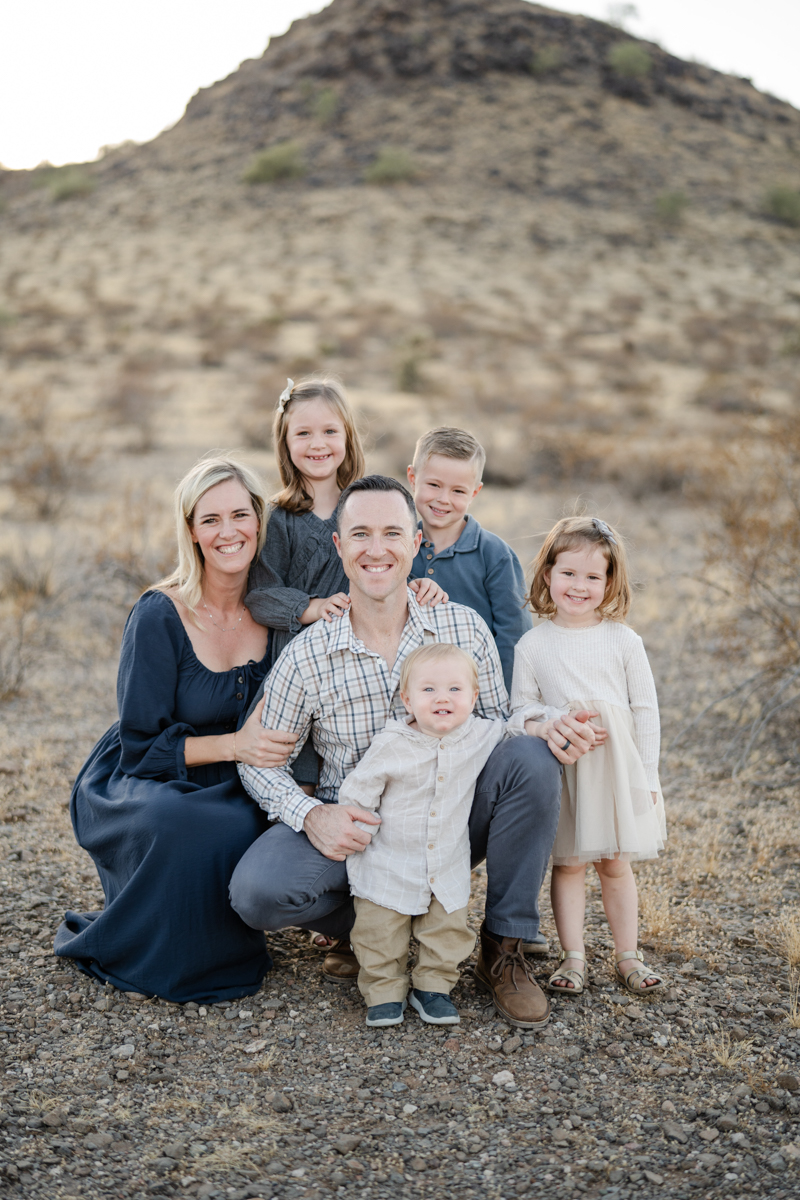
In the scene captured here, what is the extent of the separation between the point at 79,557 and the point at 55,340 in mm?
16120

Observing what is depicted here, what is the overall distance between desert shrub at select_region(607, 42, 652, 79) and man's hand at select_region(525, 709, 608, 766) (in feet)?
169

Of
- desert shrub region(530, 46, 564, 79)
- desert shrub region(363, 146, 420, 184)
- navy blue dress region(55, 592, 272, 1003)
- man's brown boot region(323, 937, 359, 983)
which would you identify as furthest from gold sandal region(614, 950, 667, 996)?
desert shrub region(530, 46, 564, 79)

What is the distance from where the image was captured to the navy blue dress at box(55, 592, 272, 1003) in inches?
123

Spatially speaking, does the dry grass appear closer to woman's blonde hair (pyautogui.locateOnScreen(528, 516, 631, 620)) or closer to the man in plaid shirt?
the man in plaid shirt

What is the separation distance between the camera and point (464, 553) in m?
3.80

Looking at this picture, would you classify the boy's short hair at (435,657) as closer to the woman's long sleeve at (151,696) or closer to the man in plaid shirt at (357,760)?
the man in plaid shirt at (357,760)

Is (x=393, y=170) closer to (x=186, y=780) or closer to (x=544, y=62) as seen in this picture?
(x=544, y=62)

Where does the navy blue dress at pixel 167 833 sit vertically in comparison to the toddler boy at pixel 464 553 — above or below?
below

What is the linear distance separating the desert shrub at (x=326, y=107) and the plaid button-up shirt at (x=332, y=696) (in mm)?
46256

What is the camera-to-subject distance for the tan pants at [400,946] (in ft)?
9.83

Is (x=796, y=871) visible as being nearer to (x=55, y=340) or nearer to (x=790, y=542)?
(x=790, y=542)

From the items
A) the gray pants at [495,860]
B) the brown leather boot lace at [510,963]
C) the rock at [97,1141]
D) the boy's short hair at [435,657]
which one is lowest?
the rock at [97,1141]

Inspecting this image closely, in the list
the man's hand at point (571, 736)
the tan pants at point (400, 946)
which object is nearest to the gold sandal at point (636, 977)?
the tan pants at point (400, 946)

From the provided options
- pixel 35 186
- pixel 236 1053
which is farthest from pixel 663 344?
pixel 35 186
